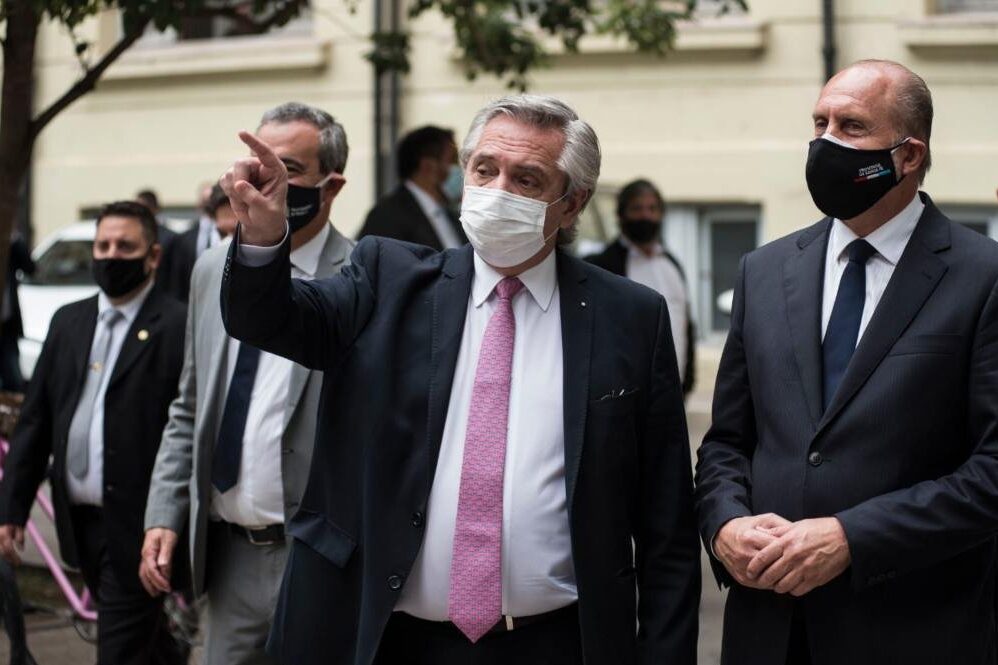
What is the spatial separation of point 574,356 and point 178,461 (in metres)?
1.78

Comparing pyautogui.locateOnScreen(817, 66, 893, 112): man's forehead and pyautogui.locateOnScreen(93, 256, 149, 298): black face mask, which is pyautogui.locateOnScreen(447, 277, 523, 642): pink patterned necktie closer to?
pyautogui.locateOnScreen(817, 66, 893, 112): man's forehead

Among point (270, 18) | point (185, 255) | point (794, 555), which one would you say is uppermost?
point (270, 18)

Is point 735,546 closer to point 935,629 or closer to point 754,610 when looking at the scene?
point 754,610

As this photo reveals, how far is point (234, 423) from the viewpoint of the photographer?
4.42 meters

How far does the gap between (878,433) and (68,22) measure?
4109 mm

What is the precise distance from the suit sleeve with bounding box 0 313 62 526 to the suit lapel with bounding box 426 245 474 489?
2.62 meters

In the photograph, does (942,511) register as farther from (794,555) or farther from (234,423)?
(234,423)

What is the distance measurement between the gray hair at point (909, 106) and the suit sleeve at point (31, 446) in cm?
332

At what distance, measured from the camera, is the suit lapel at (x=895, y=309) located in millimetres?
3312

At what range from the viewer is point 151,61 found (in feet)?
58.1

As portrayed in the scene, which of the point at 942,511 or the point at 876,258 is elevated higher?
the point at 876,258

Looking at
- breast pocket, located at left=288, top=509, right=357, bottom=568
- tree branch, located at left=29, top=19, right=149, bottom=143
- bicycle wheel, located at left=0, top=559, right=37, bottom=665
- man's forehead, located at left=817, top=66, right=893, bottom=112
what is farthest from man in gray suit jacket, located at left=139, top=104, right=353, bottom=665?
tree branch, located at left=29, top=19, right=149, bottom=143

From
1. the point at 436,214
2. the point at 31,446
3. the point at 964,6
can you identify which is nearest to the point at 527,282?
the point at 31,446

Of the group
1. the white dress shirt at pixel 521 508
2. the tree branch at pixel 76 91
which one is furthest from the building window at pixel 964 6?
the white dress shirt at pixel 521 508
